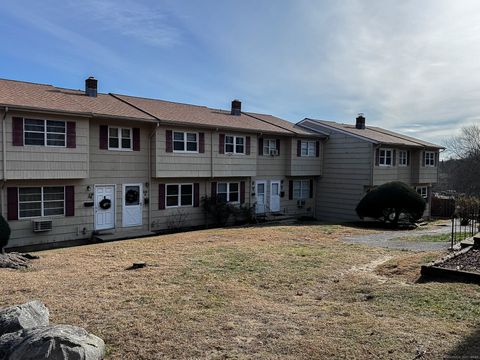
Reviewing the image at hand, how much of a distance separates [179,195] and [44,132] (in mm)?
6709

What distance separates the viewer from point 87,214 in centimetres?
1577

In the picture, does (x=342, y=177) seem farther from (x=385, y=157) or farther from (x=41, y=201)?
(x=41, y=201)

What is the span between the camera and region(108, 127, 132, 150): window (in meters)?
16.3

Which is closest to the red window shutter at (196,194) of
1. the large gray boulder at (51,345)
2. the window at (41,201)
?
the window at (41,201)

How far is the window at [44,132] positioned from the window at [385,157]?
707 inches

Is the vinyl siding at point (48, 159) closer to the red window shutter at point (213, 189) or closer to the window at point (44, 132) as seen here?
the window at point (44, 132)

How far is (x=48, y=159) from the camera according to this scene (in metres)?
14.1

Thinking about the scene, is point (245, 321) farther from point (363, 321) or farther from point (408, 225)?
point (408, 225)

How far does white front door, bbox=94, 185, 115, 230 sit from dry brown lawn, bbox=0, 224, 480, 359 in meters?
5.05

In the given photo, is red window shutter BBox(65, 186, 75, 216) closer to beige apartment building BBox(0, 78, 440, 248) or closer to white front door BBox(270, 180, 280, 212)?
beige apartment building BBox(0, 78, 440, 248)

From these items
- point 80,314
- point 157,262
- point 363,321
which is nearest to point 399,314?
point 363,321

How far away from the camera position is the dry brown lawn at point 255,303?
15.5ft

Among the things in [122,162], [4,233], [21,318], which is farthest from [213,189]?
[21,318]

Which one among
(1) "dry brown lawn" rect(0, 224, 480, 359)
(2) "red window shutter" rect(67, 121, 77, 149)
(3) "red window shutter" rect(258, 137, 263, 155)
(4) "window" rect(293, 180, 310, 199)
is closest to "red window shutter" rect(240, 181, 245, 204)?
(3) "red window shutter" rect(258, 137, 263, 155)
